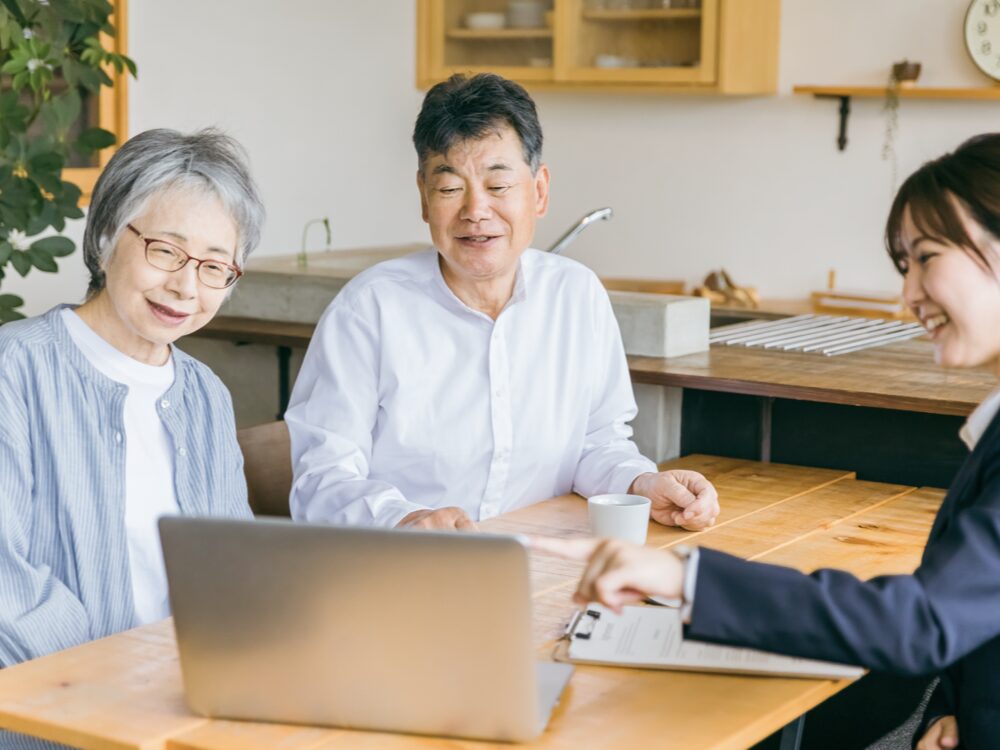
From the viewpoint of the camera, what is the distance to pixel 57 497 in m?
1.83

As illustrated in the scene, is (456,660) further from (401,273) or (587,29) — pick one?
(587,29)

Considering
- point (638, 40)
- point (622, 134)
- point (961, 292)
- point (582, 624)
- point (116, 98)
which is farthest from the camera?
point (622, 134)

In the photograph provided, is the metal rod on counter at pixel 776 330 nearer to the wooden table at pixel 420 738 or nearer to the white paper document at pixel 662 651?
the wooden table at pixel 420 738

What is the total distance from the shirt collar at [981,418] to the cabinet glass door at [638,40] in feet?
12.3

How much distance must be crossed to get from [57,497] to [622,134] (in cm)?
411

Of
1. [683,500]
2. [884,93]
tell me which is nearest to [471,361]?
[683,500]

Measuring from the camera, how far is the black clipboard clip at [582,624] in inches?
64.1

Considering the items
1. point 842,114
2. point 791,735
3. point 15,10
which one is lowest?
point 791,735

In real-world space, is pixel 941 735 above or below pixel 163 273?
below

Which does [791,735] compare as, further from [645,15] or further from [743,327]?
[645,15]

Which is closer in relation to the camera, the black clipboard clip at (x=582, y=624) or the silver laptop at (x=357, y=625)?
the silver laptop at (x=357, y=625)

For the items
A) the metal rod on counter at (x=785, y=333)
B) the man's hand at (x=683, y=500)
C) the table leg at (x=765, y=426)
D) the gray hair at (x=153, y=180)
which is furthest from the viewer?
the metal rod on counter at (x=785, y=333)

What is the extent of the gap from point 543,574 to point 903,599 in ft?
2.09

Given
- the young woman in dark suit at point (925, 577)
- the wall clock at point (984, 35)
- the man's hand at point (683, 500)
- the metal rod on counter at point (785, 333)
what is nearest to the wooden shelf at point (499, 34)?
the wall clock at point (984, 35)
